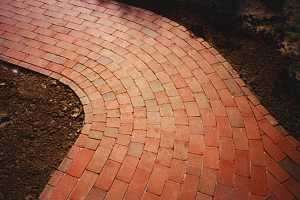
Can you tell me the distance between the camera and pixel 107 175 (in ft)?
9.21

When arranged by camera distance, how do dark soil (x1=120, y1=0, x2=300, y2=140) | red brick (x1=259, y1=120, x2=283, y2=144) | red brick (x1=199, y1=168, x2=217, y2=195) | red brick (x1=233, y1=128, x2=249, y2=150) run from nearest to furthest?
red brick (x1=199, y1=168, x2=217, y2=195)
red brick (x1=233, y1=128, x2=249, y2=150)
red brick (x1=259, y1=120, x2=283, y2=144)
dark soil (x1=120, y1=0, x2=300, y2=140)

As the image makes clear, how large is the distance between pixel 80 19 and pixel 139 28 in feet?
3.22

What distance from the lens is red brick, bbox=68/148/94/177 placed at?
281 centimetres

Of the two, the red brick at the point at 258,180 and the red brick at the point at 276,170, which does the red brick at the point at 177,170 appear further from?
the red brick at the point at 276,170

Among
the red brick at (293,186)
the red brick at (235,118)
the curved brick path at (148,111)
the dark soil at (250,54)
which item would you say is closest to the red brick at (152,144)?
the curved brick path at (148,111)

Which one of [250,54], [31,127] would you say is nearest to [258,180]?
[250,54]

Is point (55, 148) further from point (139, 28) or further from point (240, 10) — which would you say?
point (240, 10)

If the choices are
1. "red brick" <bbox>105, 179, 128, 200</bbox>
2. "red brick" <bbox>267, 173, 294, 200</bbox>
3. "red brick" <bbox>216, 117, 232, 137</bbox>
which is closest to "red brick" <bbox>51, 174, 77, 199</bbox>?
"red brick" <bbox>105, 179, 128, 200</bbox>

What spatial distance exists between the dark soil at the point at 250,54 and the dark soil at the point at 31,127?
227cm

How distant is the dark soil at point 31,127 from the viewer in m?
2.73

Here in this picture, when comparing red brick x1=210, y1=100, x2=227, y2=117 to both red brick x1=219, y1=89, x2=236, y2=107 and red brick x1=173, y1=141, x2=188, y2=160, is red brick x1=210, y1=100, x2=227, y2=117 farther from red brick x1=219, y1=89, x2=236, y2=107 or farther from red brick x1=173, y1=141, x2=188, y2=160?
red brick x1=173, y1=141, x2=188, y2=160

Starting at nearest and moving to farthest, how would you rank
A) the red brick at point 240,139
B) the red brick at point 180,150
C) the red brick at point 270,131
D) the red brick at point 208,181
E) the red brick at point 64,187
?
the red brick at point 64,187
the red brick at point 208,181
the red brick at point 180,150
the red brick at point 240,139
the red brick at point 270,131

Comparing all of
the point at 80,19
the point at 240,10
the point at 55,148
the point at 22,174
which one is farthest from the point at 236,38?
the point at 22,174

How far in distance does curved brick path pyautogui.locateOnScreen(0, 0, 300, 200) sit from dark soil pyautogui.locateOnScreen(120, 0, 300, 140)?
0.15 m
